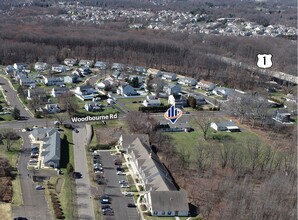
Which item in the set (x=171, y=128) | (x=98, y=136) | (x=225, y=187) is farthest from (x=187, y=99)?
(x=225, y=187)

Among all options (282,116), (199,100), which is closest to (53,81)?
(199,100)

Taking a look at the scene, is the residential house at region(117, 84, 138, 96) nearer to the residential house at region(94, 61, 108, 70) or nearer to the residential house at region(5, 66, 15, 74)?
the residential house at region(94, 61, 108, 70)

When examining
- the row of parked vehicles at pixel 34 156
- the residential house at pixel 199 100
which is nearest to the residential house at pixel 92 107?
the residential house at pixel 199 100

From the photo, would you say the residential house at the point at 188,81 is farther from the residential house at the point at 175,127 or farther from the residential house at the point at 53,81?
the residential house at the point at 175,127

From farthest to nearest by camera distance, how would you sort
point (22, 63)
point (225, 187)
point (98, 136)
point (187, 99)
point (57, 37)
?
point (57, 37)
point (22, 63)
point (187, 99)
point (98, 136)
point (225, 187)

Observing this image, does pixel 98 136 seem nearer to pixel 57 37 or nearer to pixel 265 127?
pixel 265 127

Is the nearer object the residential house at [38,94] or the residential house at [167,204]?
the residential house at [167,204]

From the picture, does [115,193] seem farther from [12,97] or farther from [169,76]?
[169,76]
